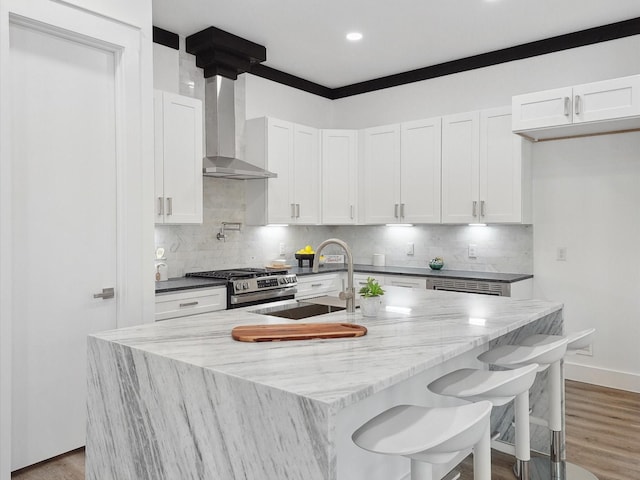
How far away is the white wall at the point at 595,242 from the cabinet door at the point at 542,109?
0.57 meters

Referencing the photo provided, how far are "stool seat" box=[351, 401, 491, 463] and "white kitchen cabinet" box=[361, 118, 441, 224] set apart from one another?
3.44 metres

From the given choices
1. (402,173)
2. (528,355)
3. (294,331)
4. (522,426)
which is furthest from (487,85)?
(294,331)

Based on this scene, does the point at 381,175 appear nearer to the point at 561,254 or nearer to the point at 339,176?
the point at 339,176

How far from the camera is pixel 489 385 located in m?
1.95

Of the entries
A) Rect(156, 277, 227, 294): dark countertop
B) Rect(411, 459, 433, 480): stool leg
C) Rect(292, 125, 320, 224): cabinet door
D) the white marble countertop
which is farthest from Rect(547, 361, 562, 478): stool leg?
Rect(292, 125, 320, 224): cabinet door

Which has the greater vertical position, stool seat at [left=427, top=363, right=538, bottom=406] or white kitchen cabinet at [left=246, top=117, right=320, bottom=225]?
white kitchen cabinet at [left=246, top=117, right=320, bottom=225]

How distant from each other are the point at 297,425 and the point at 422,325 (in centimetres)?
102

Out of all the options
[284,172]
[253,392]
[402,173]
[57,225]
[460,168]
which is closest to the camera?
[253,392]

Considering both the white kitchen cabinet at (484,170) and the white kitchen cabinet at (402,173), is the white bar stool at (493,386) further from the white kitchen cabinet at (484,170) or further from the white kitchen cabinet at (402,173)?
the white kitchen cabinet at (402,173)

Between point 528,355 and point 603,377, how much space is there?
8.06 feet

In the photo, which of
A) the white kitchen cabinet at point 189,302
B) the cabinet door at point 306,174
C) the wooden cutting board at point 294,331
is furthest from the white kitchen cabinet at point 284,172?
the wooden cutting board at point 294,331

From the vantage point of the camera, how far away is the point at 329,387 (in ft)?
4.51

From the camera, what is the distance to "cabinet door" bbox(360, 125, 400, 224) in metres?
5.22

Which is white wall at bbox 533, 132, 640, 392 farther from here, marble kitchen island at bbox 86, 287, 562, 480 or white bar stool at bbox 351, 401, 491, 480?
white bar stool at bbox 351, 401, 491, 480
